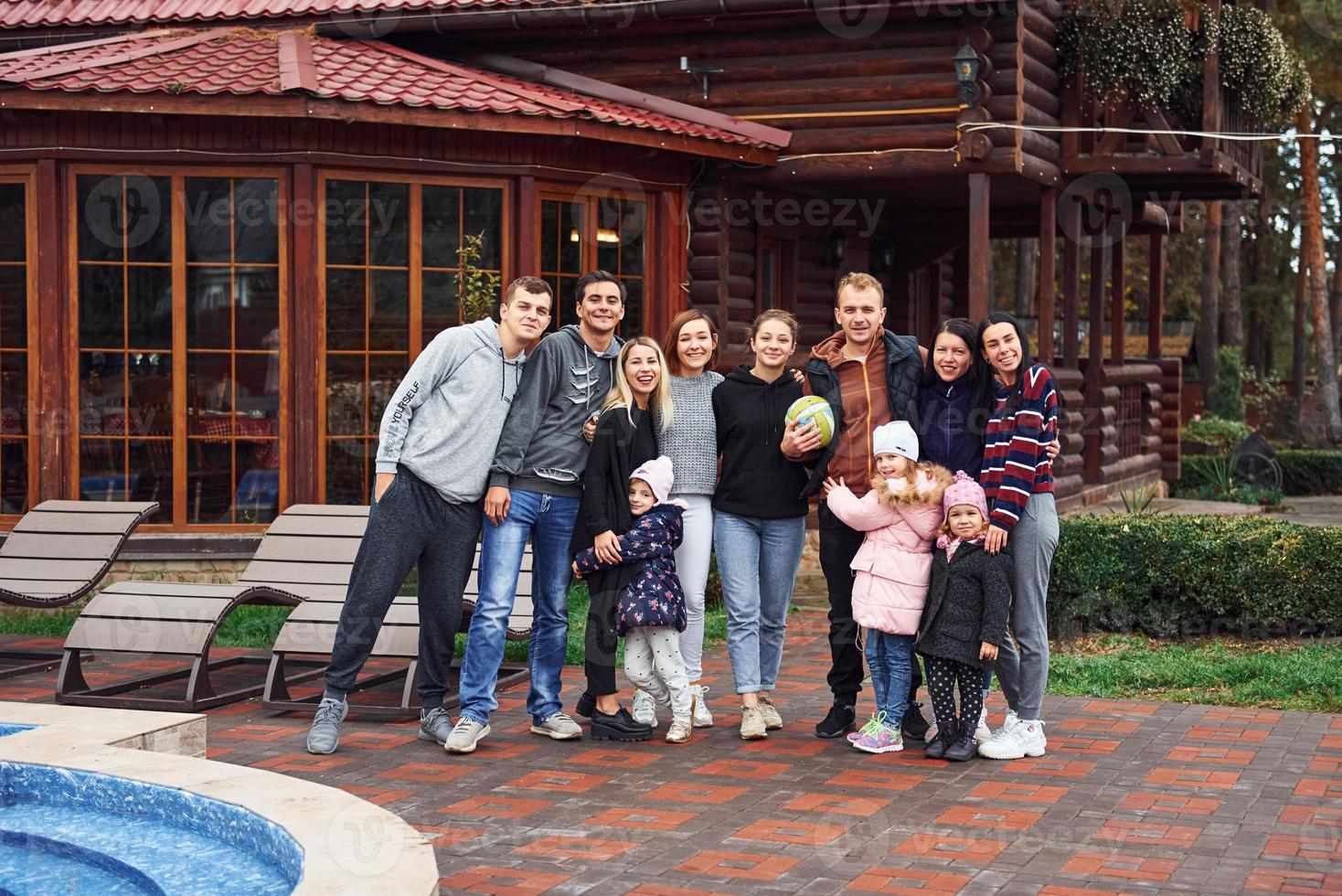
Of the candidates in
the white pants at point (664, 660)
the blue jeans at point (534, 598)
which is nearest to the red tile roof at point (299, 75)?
the blue jeans at point (534, 598)

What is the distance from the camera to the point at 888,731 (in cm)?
610

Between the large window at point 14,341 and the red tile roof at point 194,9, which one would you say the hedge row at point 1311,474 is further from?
the large window at point 14,341

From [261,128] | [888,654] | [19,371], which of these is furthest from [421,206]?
[888,654]

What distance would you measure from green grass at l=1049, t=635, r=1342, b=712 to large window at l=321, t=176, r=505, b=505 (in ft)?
16.1

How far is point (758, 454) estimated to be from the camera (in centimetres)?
630

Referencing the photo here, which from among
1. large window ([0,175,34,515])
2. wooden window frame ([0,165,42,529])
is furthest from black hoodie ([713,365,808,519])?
large window ([0,175,34,515])

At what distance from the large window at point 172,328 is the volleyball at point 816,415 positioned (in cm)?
529

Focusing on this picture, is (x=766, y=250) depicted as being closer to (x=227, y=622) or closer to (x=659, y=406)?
(x=227, y=622)

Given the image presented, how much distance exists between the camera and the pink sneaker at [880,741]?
6.09 m

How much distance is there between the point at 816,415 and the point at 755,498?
458 millimetres

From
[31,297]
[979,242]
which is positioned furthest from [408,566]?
[979,242]

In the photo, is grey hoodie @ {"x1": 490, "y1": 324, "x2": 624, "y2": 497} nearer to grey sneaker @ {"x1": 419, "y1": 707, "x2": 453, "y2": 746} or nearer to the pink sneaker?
grey sneaker @ {"x1": 419, "y1": 707, "x2": 453, "y2": 746}

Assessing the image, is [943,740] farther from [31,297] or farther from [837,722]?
[31,297]

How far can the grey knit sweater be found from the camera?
251 inches
